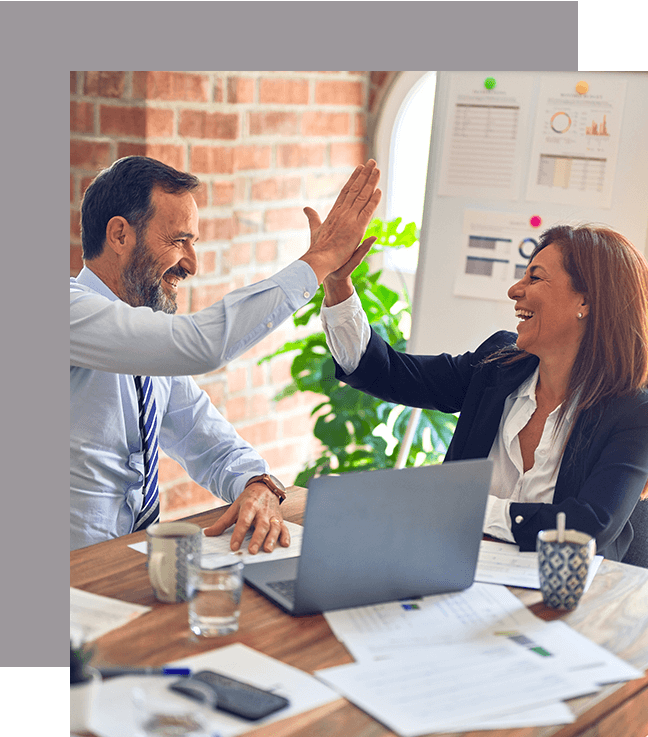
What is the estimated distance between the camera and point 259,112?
2.86m

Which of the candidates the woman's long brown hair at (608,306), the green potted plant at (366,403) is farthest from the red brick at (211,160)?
the woman's long brown hair at (608,306)

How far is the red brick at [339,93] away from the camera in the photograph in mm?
3127

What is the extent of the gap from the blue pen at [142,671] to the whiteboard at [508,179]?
1.71m

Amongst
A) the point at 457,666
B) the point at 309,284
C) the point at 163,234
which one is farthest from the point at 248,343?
the point at 457,666

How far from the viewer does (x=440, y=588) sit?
1.19 meters

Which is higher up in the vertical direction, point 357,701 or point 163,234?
point 163,234

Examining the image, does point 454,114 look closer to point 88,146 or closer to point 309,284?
point 88,146

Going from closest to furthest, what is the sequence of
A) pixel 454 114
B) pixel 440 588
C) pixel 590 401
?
pixel 440 588, pixel 590 401, pixel 454 114

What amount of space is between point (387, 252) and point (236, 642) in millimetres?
2601

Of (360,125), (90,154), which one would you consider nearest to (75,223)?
(90,154)

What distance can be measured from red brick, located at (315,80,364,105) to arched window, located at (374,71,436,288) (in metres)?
0.12

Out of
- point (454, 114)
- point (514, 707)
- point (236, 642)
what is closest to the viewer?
point (514, 707)

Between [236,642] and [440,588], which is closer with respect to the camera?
[236,642]

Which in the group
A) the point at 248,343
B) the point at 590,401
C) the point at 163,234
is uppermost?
the point at 163,234
